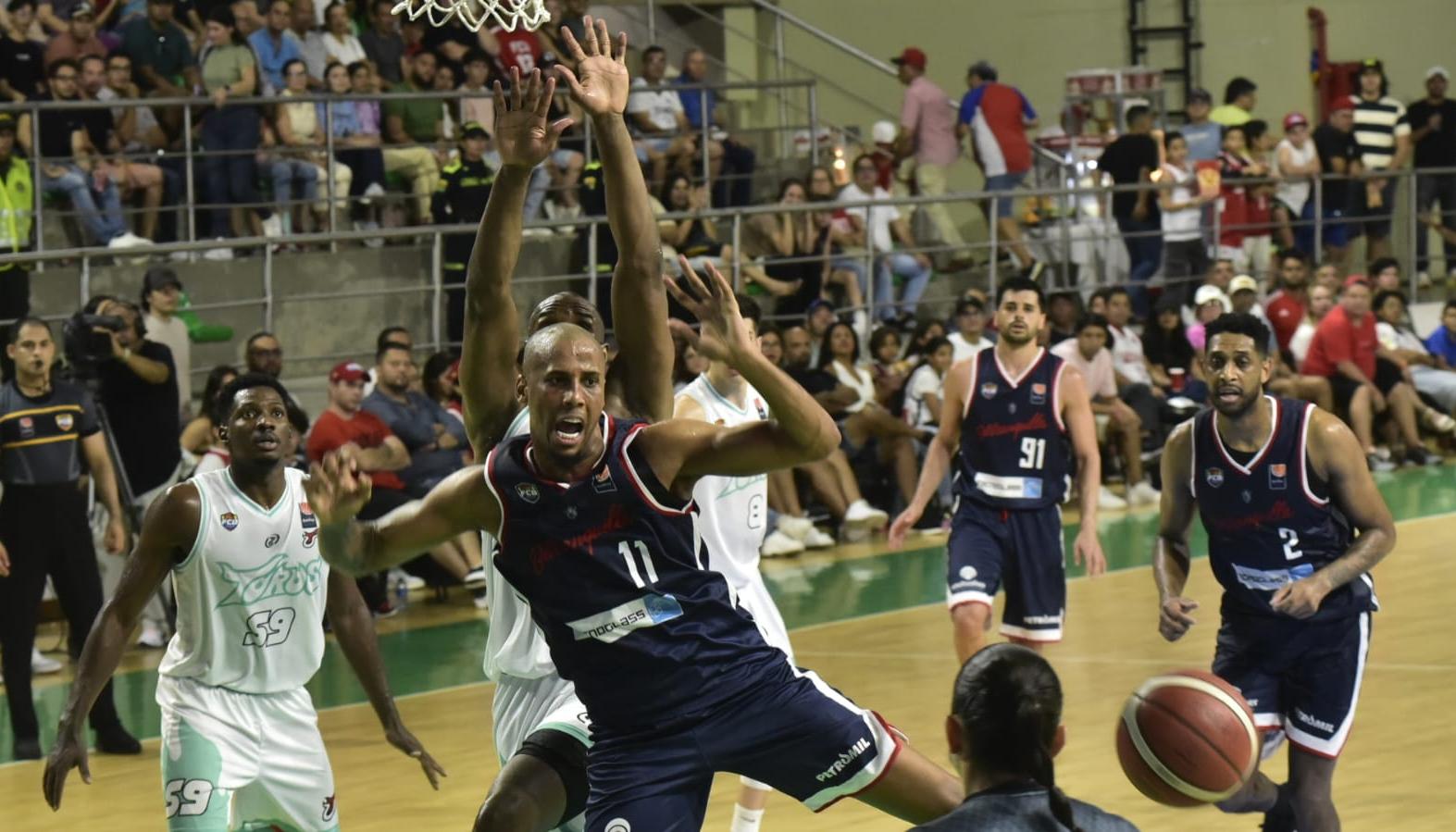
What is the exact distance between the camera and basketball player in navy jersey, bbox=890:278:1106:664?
8.83 m

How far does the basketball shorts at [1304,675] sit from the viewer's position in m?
6.31

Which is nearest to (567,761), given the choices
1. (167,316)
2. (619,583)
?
(619,583)

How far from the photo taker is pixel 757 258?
15.5 meters

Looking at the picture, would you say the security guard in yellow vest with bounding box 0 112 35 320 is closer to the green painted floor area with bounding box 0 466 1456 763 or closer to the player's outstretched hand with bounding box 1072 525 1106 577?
the green painted floor area with bounding box 0 466 1456 763

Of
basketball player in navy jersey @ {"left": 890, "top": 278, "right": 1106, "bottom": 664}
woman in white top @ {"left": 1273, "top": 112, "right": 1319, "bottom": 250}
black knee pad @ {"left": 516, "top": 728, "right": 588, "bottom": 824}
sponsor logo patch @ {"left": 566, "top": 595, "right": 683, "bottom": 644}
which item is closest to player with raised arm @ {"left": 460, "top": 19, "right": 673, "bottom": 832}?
black knee pad @ {"left": 516, "top": 728, "right": 588, "bottom": 824}

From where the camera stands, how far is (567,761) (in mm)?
5176

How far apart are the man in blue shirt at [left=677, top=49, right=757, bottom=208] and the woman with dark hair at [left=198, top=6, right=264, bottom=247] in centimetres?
364

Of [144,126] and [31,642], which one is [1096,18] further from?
[31,642]

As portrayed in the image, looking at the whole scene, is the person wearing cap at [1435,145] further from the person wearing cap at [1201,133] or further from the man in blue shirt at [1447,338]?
the person wearing cap at [1201,133]

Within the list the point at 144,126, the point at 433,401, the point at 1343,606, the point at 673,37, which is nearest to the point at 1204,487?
the point at 1343,606

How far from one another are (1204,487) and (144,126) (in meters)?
10.2

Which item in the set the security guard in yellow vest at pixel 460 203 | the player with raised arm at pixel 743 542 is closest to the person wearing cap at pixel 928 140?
the security guard in yellow vest at pixel 460 203

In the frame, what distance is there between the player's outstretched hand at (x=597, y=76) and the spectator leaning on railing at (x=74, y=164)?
8893mm

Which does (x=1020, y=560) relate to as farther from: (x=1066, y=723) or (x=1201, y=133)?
(x=1201, y=133)
